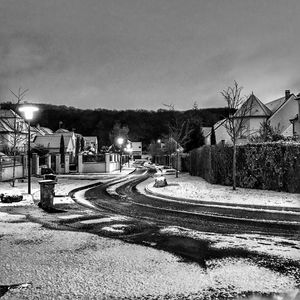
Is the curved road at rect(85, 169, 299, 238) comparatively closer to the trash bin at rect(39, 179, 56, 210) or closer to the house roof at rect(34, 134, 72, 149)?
the trash bin at rect(39, 179, 56, 210)

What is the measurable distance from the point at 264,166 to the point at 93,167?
27.3 meters

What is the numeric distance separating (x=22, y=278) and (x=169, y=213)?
7.02 meters

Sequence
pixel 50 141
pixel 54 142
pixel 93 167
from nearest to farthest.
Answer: pixel 93 167
pixel 54 142
pixel 50 141

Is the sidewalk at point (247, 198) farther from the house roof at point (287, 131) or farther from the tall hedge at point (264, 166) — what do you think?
the house roof at point (287, 131)

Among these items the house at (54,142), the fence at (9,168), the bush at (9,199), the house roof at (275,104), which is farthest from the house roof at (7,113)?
the bush at (9,199)

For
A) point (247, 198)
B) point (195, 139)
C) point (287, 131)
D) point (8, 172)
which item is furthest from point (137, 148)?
point (247, 198)

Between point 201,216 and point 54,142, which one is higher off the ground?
point 54,142

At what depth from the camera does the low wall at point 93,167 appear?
40.8m

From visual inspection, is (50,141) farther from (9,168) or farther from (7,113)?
(9,168)

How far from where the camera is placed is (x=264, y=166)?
680 inches

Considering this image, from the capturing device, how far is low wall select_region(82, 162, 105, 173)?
40.8 metres

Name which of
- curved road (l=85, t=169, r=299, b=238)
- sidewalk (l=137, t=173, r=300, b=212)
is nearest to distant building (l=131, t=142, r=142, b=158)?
sidewalk (l=137, t=173, r=300, b=212)

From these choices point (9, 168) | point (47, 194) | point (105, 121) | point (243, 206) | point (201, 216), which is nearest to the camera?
point (201, 216)

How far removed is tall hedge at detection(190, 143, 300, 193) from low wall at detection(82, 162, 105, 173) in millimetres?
22671
